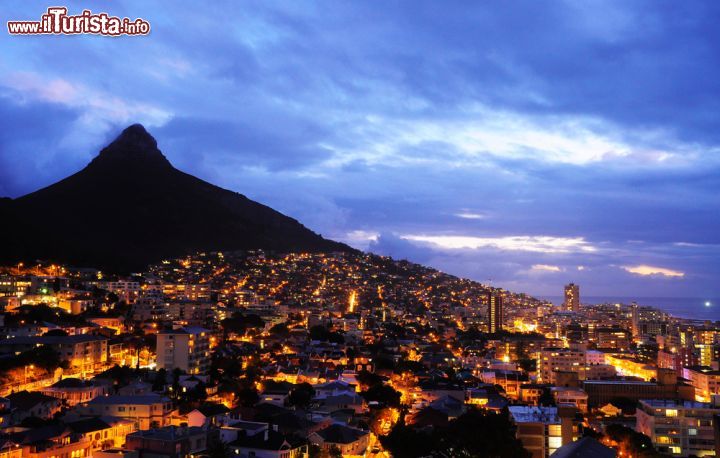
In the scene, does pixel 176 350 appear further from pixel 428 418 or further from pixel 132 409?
pixel 428 418

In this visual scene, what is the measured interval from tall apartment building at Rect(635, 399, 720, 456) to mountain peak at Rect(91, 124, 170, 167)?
112313mm

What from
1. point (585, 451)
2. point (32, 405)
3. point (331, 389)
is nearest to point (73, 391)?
point (32, 405)

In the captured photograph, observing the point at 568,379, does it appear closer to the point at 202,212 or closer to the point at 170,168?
the point at 202,212

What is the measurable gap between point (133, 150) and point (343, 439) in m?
116

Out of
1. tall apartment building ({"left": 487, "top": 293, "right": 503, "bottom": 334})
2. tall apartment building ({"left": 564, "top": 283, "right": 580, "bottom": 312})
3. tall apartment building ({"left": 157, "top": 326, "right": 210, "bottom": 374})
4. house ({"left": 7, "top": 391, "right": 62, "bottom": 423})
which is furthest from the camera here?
tall apartment building ({"left": 564, "top": 283, "right": 580, "bottom": 312})

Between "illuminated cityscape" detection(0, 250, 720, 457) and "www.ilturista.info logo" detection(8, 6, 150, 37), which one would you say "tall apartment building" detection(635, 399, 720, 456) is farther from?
"www.ilturista.info logo" detection(8, 6, 150, 37)

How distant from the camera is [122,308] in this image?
51.8m

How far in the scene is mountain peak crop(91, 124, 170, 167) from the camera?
409ft

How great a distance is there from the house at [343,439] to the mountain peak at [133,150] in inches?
4321

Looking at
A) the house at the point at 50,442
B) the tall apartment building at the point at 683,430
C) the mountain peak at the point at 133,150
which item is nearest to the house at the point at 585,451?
the house at the point at 50,442

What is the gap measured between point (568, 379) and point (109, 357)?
33959 millimetres

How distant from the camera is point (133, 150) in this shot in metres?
128

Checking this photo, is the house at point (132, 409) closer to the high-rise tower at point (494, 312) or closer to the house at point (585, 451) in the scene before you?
the house at point (585, 451)

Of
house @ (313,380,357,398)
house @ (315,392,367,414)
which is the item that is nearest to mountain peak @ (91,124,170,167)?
house @ (313,380,357,398)
